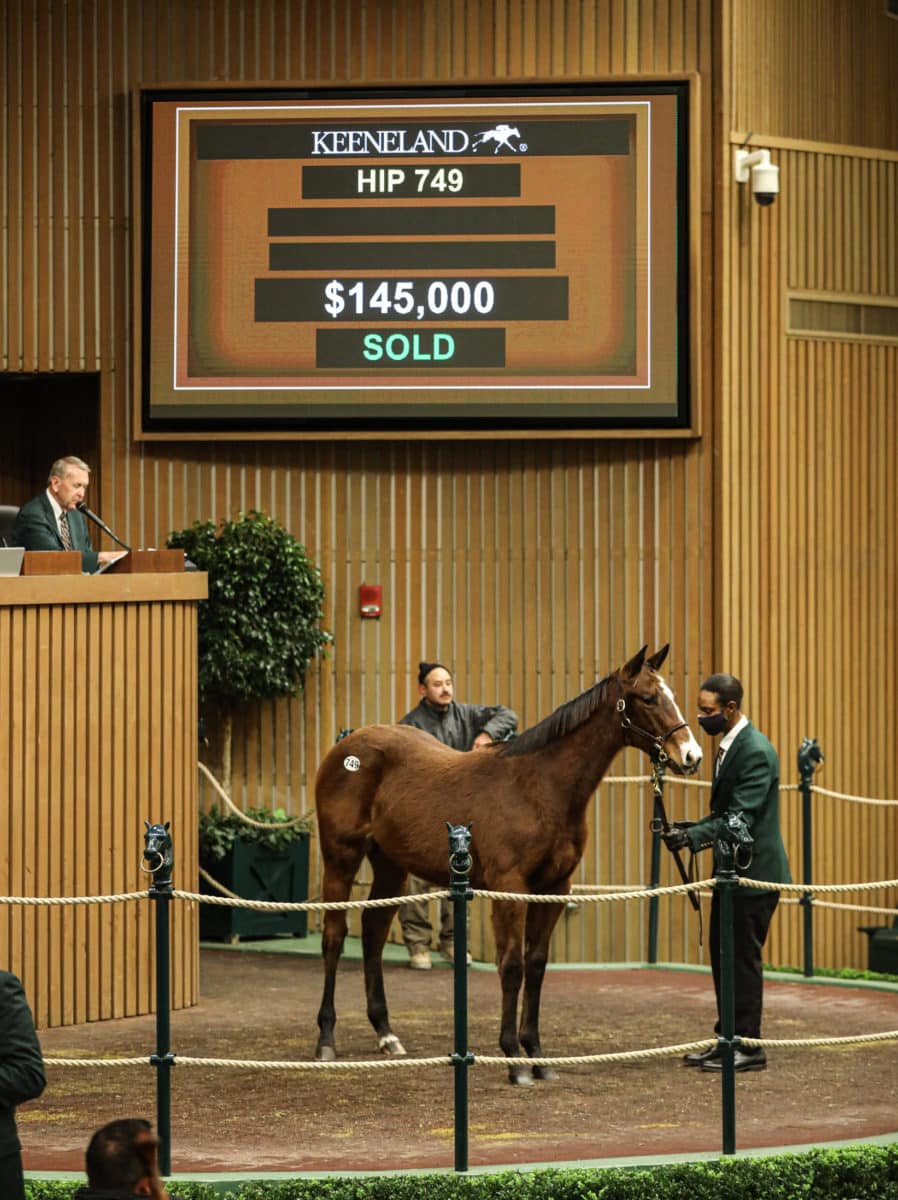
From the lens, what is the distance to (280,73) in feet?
44.4

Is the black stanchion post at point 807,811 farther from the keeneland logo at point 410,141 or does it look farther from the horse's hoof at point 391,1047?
the keeneland logo at point 410,141

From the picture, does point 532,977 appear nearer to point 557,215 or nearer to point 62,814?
point 62,814

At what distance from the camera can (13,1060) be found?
5.27 m

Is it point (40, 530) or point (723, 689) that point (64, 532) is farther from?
point (723, 689)

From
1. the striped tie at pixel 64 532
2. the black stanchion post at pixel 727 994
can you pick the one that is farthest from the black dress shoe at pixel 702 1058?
the striped tie at pixel 64 532

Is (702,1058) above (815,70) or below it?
below

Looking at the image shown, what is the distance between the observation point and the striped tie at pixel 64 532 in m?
10.4

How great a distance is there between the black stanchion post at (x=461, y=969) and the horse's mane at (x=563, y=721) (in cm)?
160

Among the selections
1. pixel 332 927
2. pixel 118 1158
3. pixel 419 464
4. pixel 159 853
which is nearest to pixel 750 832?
pixel 332 927

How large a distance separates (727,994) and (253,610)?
6.04m

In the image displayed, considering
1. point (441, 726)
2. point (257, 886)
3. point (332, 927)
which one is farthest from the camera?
point (257, 886)

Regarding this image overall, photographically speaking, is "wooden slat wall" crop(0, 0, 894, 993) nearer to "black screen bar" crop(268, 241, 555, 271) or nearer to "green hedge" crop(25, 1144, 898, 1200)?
"black screen bar" crop(268, 241, 555, 271)

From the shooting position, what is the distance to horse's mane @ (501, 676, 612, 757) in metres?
8.88

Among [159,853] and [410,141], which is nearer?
[159,853]
